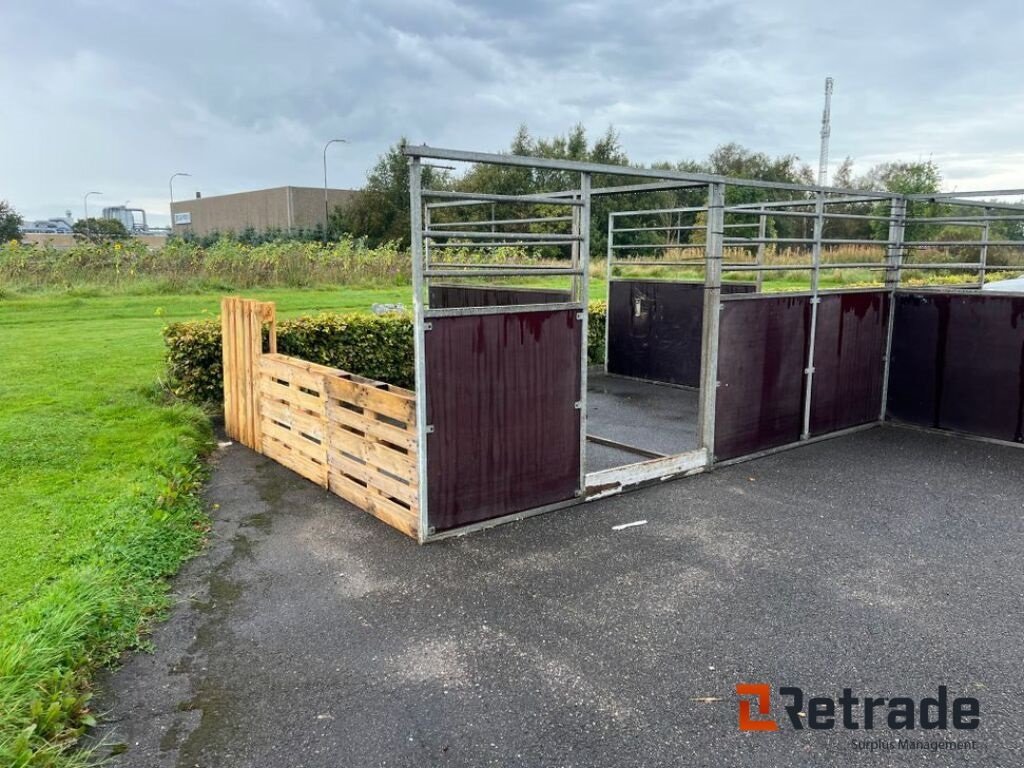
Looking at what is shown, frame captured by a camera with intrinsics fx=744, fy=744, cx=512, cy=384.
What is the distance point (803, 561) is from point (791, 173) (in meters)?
42.5

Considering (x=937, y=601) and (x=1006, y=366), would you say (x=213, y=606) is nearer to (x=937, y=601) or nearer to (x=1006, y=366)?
(x=937, y=601)

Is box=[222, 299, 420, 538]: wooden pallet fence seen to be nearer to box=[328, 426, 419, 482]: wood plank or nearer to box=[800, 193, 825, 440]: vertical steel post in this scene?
box=[328, 426, 419, 482]: wood plank

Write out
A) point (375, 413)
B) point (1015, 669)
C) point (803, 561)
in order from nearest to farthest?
point (1015, 669), point (803, 561), point (375, 413)

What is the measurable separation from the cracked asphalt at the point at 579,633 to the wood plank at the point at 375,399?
742 mm

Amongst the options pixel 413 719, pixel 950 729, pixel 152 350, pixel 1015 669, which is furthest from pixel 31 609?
pixel 152 350

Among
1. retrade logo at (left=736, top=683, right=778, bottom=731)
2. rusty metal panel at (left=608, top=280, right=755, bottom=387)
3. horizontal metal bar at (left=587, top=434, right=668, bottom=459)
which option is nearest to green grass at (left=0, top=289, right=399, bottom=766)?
retrade logo at (left=736, top=683, right=778, bottom=731)

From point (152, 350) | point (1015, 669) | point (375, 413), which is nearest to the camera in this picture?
point (1015, 669)

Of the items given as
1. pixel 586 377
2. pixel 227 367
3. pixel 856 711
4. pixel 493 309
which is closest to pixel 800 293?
pixel 586 377

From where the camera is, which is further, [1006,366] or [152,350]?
[152,350]

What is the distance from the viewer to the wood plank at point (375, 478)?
4500 millimetres

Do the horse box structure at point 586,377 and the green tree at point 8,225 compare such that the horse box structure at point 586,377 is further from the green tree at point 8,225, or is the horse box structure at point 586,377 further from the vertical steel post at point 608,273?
the green tree at point 8,225

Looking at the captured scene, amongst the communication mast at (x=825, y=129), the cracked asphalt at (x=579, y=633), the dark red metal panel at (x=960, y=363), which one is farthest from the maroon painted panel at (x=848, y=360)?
the communication mast at (x=825, y=129)

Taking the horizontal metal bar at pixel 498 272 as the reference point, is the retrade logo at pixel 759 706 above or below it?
below

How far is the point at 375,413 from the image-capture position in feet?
15.6
